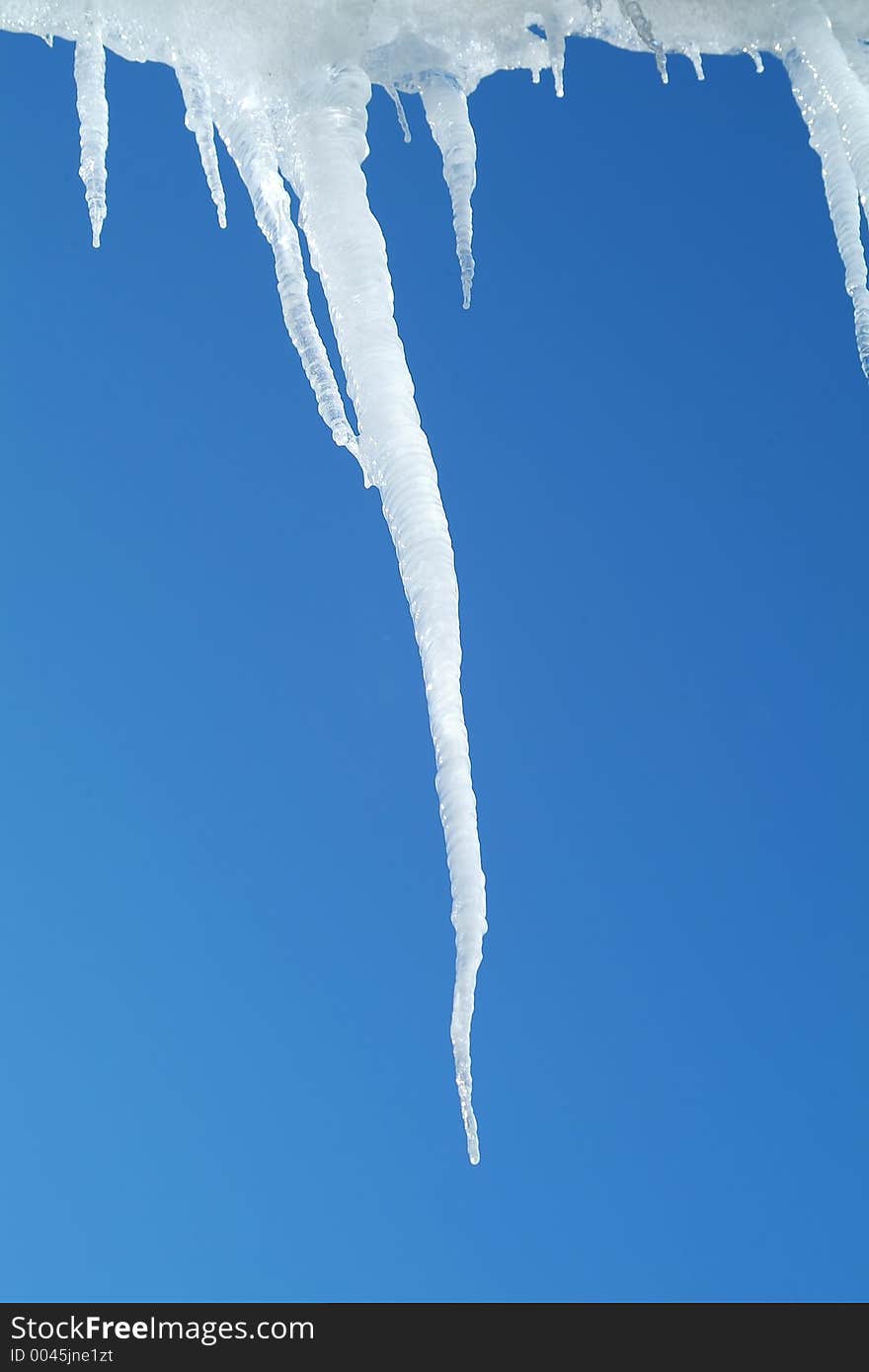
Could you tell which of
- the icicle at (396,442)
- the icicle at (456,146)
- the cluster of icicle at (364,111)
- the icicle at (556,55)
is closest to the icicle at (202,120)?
the cluster of icicle at (364,111)

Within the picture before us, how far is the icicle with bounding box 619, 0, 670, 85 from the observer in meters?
1.35

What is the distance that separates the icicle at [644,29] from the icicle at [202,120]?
0.46m

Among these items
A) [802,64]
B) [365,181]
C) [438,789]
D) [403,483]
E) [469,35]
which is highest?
[802,64]

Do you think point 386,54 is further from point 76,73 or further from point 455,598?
point 455,598

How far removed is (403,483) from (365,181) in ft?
1.20

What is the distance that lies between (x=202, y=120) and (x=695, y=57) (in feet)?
1.89

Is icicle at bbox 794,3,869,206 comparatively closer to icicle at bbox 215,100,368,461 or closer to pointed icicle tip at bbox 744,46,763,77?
pointed icicle tip at bbox 744,46,763,77

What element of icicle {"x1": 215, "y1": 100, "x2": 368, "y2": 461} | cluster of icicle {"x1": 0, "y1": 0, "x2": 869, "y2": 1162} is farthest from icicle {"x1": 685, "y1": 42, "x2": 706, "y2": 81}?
icicle {"x1": 215, "y1": 100, "x2": 368, "y2": 461}

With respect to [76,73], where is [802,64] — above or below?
above

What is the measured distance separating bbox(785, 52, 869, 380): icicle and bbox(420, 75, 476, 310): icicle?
41 centimetres

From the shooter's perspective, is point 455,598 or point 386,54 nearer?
point 455,598

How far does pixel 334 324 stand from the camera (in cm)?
137

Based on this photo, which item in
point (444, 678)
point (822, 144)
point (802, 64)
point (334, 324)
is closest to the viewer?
point (444, 678)

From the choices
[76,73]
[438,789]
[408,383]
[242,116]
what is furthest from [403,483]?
[76,73]
